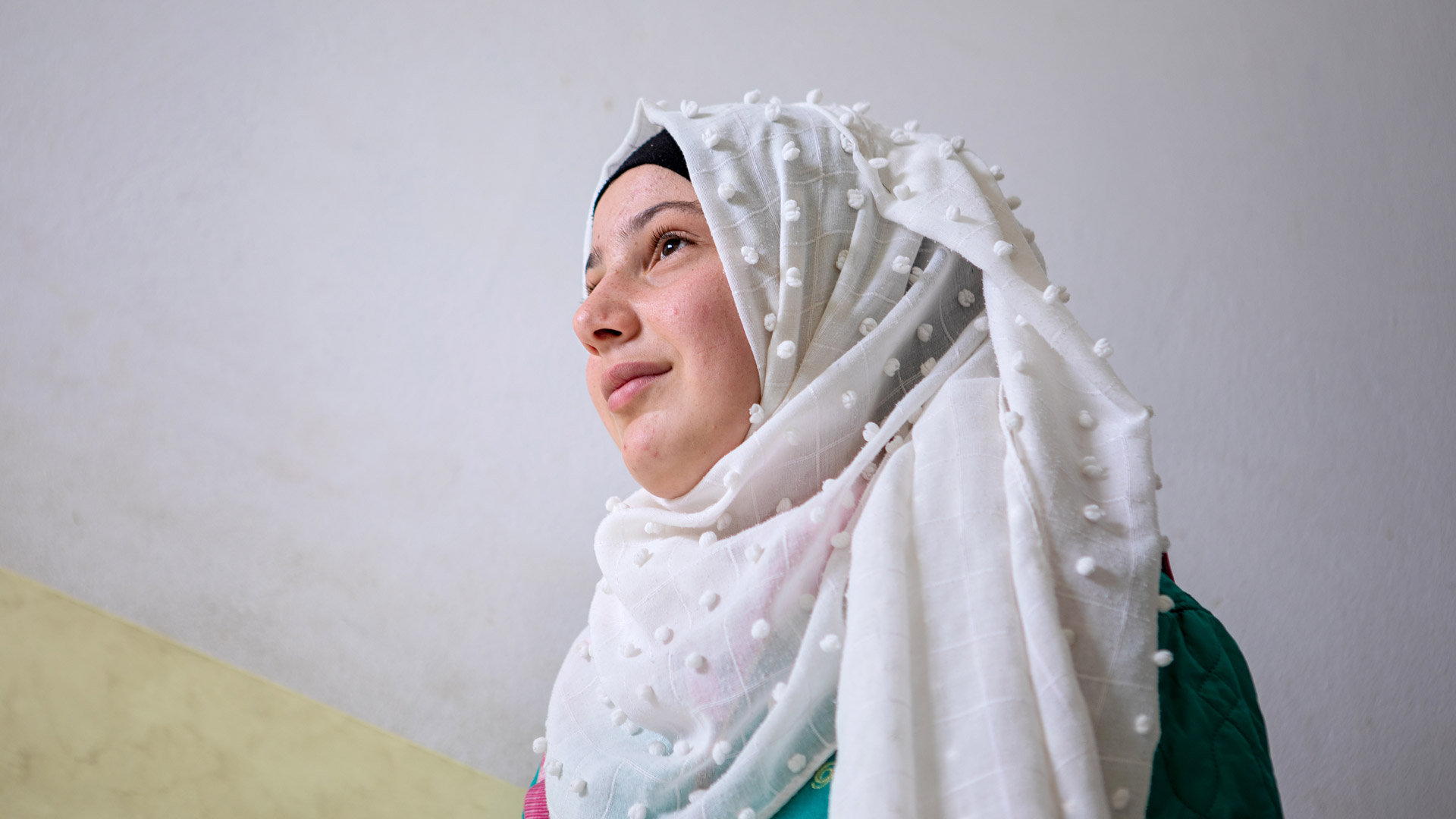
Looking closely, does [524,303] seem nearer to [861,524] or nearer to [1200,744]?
[861,524]

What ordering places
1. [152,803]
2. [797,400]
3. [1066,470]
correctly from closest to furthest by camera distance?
[1066,470], [797,400], [152,803]

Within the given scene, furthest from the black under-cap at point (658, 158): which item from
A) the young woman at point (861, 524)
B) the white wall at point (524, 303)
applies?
the white wall at point (524, 303)

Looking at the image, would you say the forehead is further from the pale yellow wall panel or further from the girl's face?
the pale yellow wall panel

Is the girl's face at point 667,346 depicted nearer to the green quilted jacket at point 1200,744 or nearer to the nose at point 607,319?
the nose at point 607,319

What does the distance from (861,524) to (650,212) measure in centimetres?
40

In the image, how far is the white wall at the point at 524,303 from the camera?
1.14 meters

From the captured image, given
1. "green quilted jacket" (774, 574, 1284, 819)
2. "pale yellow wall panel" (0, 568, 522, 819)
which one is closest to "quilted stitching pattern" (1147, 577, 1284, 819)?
"green quilted jacket" (774, 574, 1284, 819)

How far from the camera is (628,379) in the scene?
0.84 meters

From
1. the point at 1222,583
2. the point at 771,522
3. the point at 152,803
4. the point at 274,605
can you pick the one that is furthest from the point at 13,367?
the point at 1222,583

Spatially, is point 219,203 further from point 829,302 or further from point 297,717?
point 829,302

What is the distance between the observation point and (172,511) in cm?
118

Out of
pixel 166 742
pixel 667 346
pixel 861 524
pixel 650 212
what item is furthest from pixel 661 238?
pixel 166 742

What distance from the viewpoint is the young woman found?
1.86 feet

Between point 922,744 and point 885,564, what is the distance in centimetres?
12
